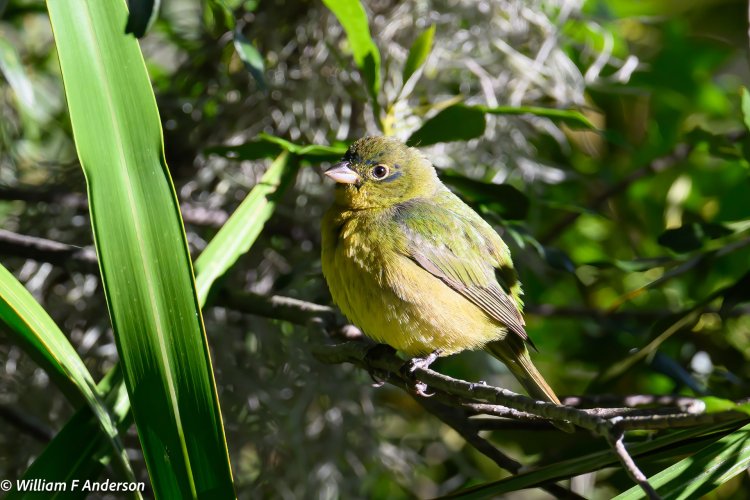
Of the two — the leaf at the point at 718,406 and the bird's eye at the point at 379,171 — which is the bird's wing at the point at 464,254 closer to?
the bird's eye at the point at 379,171

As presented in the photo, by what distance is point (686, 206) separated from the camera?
10.6 feet

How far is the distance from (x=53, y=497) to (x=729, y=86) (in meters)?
3.35

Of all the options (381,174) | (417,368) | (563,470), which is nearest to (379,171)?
(381,174)

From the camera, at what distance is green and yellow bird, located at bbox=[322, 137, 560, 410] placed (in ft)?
7.00

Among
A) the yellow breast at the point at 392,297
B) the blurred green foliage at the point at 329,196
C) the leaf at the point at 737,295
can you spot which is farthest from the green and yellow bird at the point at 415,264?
the leaf at the point at 737,295

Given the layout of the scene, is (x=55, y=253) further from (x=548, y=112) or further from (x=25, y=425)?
(x=548, y=112)

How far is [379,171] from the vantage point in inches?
95.4

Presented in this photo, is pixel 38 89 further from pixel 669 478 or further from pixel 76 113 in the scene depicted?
pixel 669 478

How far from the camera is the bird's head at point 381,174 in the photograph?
2346mm

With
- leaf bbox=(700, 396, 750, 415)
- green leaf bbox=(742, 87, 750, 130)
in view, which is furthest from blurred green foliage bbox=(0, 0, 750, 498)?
leaf bbox=(700, 396, 750, 415)

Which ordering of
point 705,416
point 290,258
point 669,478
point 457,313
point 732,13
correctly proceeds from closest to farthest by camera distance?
point 705,416 < point 669,478 < point 457,313 < point 290,258 < point 732,13

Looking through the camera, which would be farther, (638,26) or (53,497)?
(638,26)

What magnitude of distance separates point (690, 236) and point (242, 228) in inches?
45.5

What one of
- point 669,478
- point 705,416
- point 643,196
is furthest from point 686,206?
point 705,416
